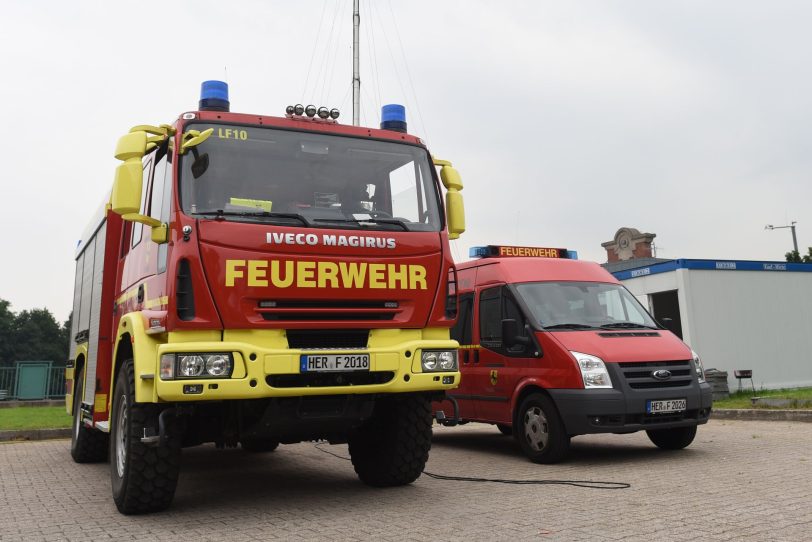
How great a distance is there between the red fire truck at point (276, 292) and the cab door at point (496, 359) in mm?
2448

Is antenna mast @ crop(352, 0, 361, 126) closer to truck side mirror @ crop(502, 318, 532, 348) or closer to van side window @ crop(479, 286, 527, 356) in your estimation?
van side window @ crop(479, 286, 527, 356)

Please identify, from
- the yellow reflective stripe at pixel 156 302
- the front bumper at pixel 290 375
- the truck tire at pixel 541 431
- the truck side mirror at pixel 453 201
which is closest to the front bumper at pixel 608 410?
the truck tire at pixel 541 431

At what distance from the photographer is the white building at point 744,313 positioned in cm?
1734

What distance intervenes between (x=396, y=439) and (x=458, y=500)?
75cm

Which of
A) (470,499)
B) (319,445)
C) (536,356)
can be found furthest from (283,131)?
(319,445)

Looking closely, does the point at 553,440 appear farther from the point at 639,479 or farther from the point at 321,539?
the point at 321,539

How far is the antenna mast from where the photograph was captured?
19641 mm

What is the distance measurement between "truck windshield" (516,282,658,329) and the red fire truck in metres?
2.61

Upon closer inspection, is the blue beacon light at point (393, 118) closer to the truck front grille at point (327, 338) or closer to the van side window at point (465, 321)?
the truck front grille at point (327, 338)

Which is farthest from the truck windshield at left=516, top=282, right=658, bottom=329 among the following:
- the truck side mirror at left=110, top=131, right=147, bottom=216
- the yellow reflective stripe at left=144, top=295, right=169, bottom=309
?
the truck side mirror at left=110, top=131, right=147, bottom=216

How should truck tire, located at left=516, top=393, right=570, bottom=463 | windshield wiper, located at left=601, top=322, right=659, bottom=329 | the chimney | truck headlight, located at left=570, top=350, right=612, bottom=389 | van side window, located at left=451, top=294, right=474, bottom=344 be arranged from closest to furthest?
truck headlight, located at left=570, top=350, right=612, bottom=389, truck tire, located at left=516, top=393, right=570, bottom=463, windshield wiper, located at left=601, top=322, right=659, bottom=329, van side window, located at left=451, top=294, right=474, bottom=344, the chimney

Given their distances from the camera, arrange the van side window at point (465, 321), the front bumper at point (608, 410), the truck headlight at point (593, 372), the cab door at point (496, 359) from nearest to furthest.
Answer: the front bumper at point (608, 410) < the truck headlight at point (593, 372) < the cab door at point (496, 359) < the van side window at point (465, 321)

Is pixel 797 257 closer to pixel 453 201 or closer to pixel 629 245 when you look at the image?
pixel 629 245

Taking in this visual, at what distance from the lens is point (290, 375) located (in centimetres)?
Result: 541
